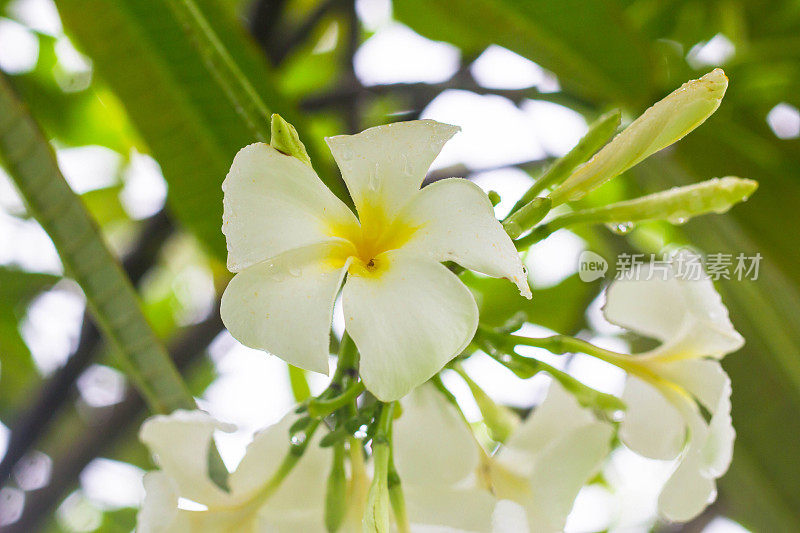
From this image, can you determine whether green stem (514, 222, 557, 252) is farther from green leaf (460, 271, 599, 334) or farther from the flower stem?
green leaf (460, 271, 599, 334)

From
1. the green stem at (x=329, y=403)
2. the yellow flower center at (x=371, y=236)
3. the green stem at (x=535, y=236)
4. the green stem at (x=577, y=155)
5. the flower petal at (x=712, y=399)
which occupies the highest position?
the yellow flower center at (x=371, y=236)

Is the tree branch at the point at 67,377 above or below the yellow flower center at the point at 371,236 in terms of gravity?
below

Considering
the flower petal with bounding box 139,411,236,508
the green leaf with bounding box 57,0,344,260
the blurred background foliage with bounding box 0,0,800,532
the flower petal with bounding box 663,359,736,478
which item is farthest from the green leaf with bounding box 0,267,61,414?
the flower petal with bounding box 663,359,736,478

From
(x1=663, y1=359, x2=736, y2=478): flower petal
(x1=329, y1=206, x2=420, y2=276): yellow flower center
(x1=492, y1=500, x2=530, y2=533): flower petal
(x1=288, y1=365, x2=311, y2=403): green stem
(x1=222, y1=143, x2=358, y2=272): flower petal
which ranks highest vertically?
(x1=222, y1=143, x2=358, y2=272): flower petal

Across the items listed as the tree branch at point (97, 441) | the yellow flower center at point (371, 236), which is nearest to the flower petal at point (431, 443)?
the yellow flower center at point (371, 236)

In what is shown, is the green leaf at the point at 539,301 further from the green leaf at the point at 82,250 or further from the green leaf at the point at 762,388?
the green leaf at the point at 82,250

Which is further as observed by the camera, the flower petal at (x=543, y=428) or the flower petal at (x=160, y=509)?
the flower petal at (x=543, y=428)

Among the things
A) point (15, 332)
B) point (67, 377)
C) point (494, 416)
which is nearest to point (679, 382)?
point (494, 416)
